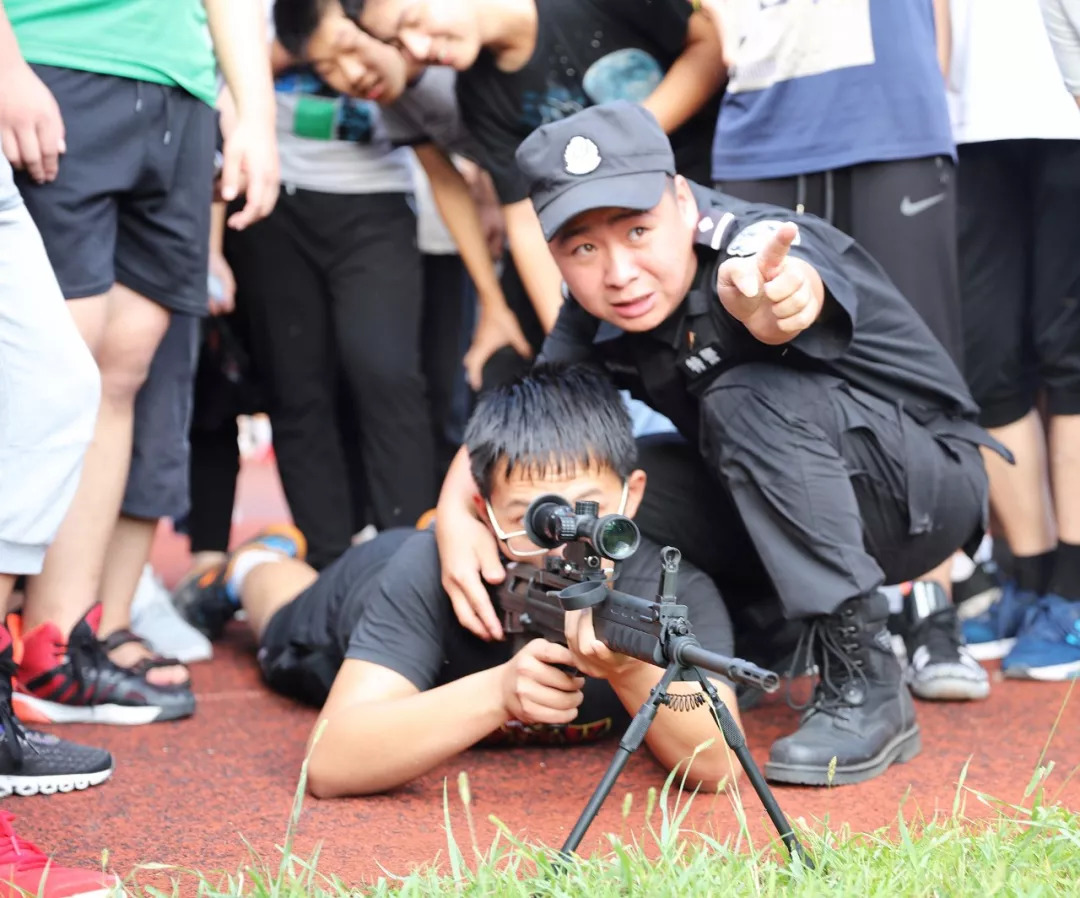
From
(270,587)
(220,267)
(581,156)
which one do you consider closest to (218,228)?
(220,267)

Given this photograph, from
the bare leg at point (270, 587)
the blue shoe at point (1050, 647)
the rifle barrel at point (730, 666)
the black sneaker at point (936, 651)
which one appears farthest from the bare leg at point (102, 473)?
the blue shoe at point (1050, 647)

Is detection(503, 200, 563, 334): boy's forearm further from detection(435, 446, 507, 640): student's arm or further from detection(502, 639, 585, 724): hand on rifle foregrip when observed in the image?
detection(502, 639, 585, 724): hand on rifle foregrip

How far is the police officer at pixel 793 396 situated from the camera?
2.62m

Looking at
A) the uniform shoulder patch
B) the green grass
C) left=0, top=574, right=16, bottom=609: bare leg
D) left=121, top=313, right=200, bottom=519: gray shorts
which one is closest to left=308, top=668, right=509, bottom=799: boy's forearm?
the green grass

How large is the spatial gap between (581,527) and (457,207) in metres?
2.29

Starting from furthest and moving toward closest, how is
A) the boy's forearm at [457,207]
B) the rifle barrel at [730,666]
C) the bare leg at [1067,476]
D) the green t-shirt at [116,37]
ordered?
the boy's forearm at [457,207], the bare leg at [1067,476], the green t-shirt at [116,37], the rifle barrel at [730,666]

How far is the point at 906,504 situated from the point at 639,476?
565mm

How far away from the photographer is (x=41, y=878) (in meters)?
1.92

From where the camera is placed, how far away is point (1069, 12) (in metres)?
3.28

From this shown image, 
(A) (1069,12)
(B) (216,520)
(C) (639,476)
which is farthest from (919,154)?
(B) (216,520)

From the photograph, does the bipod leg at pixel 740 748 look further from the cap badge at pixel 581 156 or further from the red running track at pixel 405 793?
the cap badge at pixel 581 156

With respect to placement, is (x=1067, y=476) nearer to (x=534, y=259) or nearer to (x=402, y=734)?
(x=534, y=259)

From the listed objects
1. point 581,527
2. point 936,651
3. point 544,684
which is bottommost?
point 936,651

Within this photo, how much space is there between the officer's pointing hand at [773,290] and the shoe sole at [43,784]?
1.46m
